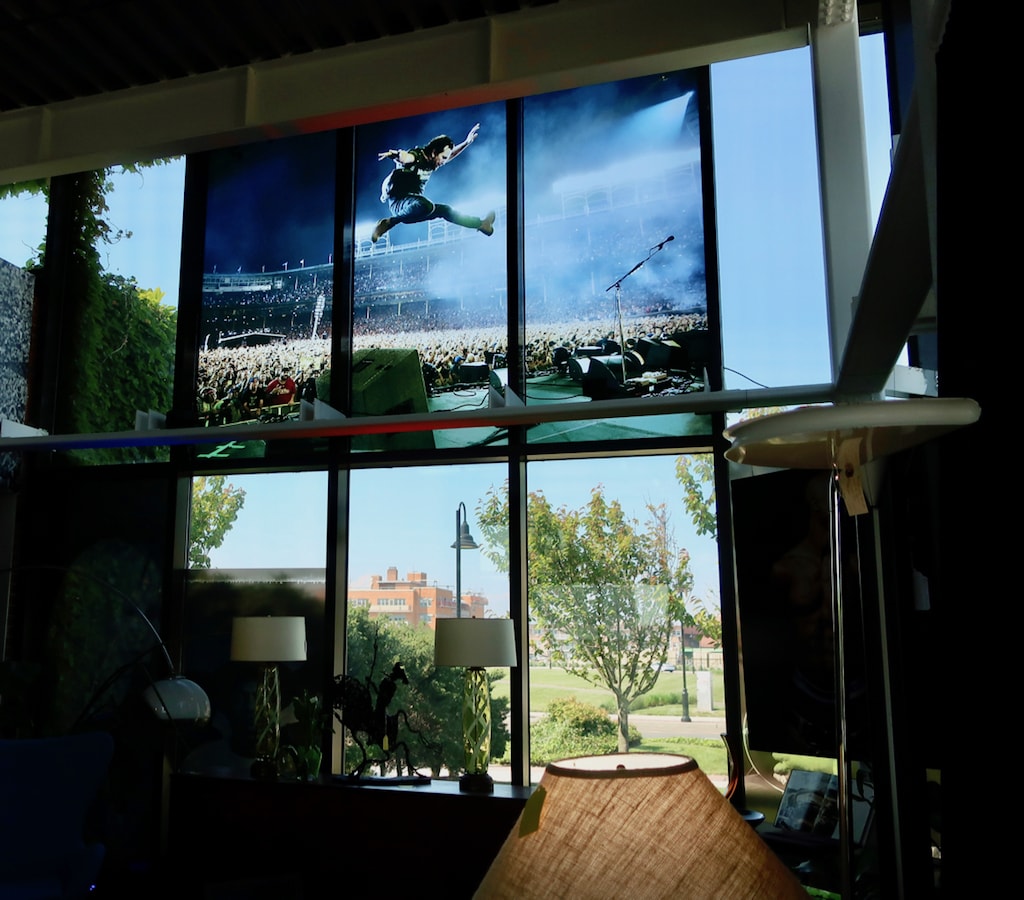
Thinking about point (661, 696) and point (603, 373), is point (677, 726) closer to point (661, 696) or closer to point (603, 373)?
point (661, 696)

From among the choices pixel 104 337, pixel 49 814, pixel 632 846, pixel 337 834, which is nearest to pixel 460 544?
pixel 337 834

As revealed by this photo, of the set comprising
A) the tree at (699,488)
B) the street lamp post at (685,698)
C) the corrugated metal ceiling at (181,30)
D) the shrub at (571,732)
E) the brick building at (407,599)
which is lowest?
the shrub at (571,732)

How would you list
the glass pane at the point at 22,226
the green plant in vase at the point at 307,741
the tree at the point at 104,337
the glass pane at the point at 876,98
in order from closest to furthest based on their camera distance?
the glass pane at the point at 876,98, the green plant in vase at the point at 307,741, the tree at the point at 104,337, the glass pane at the point at 22,226

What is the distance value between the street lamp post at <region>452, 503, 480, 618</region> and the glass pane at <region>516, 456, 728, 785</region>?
0.45 m

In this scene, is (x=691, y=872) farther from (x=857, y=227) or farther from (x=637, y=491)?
(x=637, y=491)

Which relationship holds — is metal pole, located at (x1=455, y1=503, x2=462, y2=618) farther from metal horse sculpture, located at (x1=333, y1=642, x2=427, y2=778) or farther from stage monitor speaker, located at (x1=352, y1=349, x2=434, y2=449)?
metal horse sculpture, located at (x1=333, y1=642, x2=427, y2=778)

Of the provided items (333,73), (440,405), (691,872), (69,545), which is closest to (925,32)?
(691,872)

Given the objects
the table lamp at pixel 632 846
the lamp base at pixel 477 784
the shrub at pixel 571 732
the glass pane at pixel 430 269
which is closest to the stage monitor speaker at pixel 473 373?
the glass pane at pixel 430 269

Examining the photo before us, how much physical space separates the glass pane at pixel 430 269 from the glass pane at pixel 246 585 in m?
0.91

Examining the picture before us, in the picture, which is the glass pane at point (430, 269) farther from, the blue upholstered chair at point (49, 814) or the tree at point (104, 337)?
the blue upholstered chair at point (49, 814)

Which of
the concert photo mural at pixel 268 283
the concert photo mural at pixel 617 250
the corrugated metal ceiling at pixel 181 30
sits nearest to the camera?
the corrugated metal ceiling at pixel 181 30

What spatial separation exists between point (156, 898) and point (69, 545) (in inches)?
119

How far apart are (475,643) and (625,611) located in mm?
1356

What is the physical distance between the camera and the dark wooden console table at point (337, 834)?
17.6 ft
